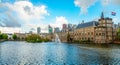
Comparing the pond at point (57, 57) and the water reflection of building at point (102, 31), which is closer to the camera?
the pond at point (57, 57)

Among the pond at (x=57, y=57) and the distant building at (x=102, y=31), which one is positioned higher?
the distant building at (x=102, y=31)

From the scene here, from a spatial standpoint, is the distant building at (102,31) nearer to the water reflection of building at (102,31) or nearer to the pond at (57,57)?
the water reflection of building at (102,31)

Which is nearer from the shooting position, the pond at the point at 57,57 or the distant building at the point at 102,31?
the pond at the point at 57,57

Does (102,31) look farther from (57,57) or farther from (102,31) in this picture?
(57,57)

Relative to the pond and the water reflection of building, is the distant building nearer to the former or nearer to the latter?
the water reflection of building

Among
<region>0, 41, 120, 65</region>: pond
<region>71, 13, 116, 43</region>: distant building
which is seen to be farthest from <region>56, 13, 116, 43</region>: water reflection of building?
<region>0, 41, 120, 65</region>: pond

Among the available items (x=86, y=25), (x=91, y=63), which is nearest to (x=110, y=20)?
→ (x=86, y=25)

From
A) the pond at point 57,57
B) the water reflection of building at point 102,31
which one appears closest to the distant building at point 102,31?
the water reflection of building at point 102,31

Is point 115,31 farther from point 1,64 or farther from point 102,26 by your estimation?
point 1,64

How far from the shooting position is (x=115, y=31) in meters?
172

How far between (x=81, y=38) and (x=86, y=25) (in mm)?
12382

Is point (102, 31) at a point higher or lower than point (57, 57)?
higher

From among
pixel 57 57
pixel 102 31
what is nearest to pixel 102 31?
pixel 102 31

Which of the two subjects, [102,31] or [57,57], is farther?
[102,31]
